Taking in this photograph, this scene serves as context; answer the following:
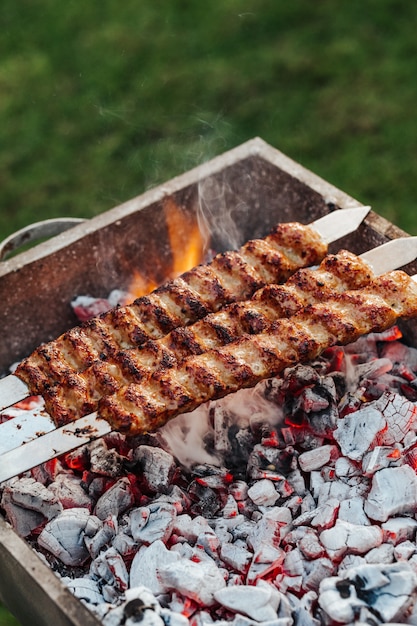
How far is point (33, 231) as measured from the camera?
4.31 metres

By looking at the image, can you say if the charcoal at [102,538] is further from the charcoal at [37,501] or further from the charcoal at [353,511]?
the charcoal at [353,511]

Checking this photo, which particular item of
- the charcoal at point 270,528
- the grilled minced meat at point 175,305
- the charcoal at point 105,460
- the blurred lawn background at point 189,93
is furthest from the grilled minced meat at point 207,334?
the blurred lawn background at point 189,93

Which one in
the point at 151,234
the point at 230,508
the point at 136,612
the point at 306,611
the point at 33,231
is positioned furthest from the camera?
the point at 151,234

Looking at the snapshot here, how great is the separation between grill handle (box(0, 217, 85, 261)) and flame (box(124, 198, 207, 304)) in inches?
19.7

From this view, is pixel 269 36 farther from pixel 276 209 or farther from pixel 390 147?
pixel 276 209

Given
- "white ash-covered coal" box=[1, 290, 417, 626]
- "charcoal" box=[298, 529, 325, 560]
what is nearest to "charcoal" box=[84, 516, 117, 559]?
"white ash-covered coal" box=[1, 290, 417, 626]

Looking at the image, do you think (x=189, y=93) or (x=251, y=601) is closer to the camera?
(x=251, y=601)

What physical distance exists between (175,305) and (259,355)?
1.74 feet

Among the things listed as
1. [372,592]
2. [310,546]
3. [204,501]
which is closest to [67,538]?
[204,501]

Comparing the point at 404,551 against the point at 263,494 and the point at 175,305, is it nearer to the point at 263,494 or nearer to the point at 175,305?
the point at 263,494

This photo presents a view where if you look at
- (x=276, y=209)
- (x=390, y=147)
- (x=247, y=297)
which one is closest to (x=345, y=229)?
(x=247, y=297)

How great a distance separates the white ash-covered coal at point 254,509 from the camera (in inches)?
111

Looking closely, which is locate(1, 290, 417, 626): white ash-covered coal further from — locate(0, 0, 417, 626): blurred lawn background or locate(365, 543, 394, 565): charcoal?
locate(0, 0, 417, 626): blurred lawn background

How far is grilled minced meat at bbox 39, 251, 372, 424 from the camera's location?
3238 mm
